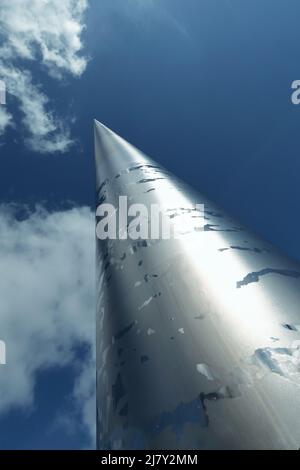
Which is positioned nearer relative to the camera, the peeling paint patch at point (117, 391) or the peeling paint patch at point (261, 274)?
the peeling paint patch at point (117, 391)

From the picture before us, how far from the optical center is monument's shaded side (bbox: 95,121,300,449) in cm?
153

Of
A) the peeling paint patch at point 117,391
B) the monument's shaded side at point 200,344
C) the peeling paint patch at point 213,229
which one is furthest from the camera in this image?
the peeling paint patch at point 213,229

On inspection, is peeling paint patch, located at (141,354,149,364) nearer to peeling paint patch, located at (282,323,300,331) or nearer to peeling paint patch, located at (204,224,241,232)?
peeling paint patch, located at (282,323,300,331)

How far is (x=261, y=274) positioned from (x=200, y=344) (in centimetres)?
76

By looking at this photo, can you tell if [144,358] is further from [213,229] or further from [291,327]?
[213,229]

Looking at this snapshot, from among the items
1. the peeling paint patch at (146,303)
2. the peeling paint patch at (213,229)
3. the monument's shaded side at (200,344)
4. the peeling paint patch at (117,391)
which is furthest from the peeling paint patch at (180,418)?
the peeling paint patch at (213,229)

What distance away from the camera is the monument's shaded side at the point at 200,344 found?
1.53 m

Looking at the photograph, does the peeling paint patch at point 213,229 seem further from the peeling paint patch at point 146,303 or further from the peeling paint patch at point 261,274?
the peeling paint patch at point 146,303

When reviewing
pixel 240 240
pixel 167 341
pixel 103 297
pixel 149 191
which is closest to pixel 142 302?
pixel 167 341

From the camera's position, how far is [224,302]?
2.14 meters

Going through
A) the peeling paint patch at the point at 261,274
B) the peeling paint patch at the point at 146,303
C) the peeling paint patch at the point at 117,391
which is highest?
the peeling paint patch at the point at 261,274

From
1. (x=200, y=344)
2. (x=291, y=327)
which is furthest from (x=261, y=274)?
(x=200, y=344)

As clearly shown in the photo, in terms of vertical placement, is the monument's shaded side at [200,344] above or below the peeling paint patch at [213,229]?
below

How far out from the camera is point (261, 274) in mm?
2396
